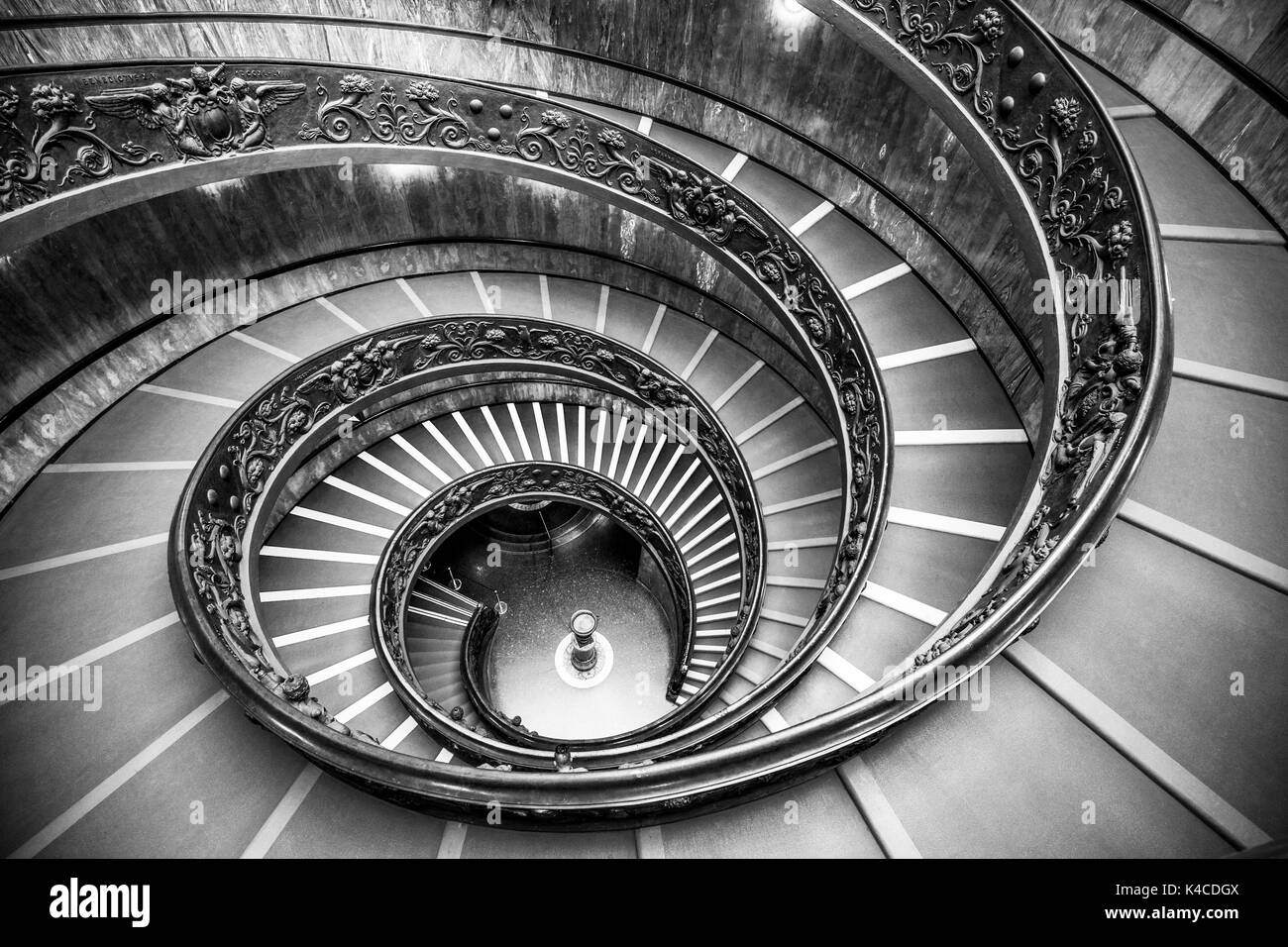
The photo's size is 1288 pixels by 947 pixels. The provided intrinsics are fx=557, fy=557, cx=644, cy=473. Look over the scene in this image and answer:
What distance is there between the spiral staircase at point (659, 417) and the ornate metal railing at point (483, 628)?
8 centimetres

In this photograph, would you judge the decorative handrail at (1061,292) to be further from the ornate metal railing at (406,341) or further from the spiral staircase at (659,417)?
the ornate metal railing at (406,341)

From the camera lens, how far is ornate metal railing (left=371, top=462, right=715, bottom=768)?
564 centimetres

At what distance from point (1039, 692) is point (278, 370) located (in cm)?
762

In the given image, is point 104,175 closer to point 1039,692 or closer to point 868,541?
point 868,541

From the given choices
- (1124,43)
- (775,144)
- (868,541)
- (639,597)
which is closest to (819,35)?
(775,144)

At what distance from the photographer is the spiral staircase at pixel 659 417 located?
225 cm

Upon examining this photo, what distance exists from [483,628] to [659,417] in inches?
208

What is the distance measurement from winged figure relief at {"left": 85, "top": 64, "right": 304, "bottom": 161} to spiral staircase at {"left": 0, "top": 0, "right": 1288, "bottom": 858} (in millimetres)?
31

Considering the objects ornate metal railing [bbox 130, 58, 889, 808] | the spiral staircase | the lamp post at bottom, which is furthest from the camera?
the lamp post at bottom

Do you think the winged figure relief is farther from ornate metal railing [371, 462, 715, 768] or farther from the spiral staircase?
ornate metal railing [371, 462, 715, 768]

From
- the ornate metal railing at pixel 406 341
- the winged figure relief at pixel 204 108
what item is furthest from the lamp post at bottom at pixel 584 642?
the winged figure relief at pixel 204 108

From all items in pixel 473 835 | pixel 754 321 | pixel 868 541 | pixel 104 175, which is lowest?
pixel 473 835

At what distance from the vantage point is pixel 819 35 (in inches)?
213

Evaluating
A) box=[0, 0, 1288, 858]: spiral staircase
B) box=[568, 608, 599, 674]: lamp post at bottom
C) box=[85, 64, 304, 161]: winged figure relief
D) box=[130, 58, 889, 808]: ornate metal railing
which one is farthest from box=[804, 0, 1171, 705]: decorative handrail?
box=[568, 608, 599, 674]: lamp post at bottom
